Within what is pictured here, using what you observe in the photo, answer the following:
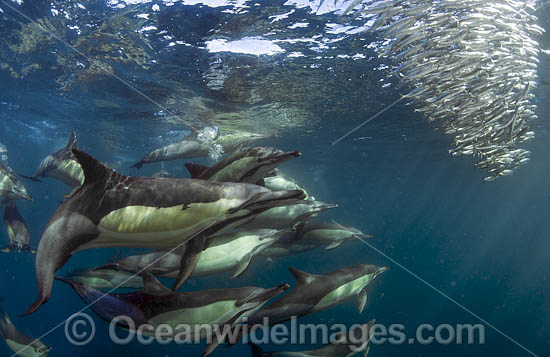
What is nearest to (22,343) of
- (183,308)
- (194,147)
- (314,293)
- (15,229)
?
(15,229)

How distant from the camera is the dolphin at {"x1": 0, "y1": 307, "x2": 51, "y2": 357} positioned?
563 cm

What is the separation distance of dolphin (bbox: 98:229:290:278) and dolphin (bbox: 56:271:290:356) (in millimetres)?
326

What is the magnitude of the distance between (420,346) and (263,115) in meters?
19.4

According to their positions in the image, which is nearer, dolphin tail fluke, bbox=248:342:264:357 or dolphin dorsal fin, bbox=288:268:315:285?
dolphin tail fluke, bbox=248:342:264:357

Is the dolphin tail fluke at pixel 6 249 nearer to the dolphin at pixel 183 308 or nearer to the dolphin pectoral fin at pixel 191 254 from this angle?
the dolphin at pixel 183 308

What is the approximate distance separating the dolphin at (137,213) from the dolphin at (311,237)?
10.6 feet

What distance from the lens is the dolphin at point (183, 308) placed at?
9.03 feet

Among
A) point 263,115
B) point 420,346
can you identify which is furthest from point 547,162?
point 263,115

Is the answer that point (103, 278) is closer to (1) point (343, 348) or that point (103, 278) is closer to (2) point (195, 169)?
(2) point (195, 169)

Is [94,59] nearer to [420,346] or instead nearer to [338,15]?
[338,15]

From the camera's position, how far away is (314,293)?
155 inches

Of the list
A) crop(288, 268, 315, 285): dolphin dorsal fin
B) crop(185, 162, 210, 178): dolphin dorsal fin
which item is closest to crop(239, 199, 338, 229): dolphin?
crop(288, 268, 315, 285): dolphin dorsal fin

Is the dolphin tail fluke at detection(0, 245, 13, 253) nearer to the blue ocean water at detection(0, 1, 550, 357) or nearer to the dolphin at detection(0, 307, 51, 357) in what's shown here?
the dolphin at detection(0, 307, 51, 357)

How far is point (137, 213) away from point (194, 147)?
31.6 feet
